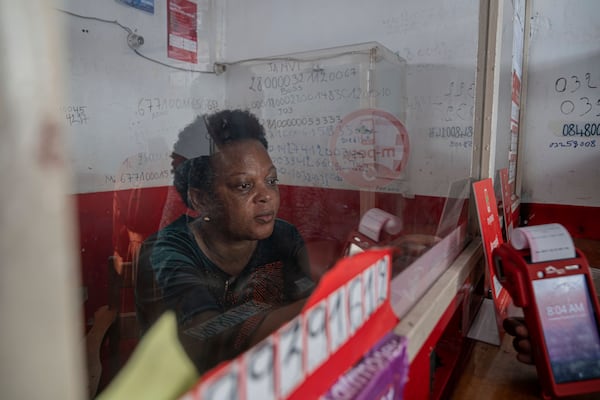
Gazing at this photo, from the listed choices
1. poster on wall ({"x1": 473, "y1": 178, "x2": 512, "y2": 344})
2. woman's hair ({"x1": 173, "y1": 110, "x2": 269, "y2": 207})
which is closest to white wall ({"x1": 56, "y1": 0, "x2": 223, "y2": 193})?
woman's hair ({"x1": 173, "y1": 110, "x2": 269, "y2": 207})

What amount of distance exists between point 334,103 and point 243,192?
4.79 ft

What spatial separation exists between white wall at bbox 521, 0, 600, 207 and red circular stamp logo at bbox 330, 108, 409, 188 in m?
0.79

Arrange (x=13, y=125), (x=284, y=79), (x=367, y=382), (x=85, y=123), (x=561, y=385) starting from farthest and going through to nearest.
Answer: (x=284, y=79) < (x=85, y=123) < (x=561, y=385) < (x=367, y=382) < (x=13, y=125)

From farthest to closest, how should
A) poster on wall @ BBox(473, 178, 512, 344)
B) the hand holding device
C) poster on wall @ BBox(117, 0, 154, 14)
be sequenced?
poster on wall @ BBox(117, 0, 154, 14) → poster on wall @ BBox(473, 178, 512, 344) → the hand holding device

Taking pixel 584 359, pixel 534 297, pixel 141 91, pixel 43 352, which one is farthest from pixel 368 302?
pixel 141 91

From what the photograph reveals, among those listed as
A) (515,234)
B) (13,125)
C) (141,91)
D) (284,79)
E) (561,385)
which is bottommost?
(561,385)

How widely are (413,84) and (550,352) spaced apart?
1.75m

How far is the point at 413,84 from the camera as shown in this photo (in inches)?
85.4

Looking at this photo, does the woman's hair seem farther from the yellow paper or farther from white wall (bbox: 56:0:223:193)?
the yellow paper

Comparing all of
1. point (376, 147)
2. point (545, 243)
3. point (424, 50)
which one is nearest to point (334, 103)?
point (376, 147)

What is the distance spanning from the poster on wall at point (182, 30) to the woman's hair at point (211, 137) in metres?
1.28

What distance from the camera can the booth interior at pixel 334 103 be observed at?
184 cm

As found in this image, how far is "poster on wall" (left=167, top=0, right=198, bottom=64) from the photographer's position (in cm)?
236

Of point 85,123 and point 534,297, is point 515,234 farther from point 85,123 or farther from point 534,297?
point 85,123
